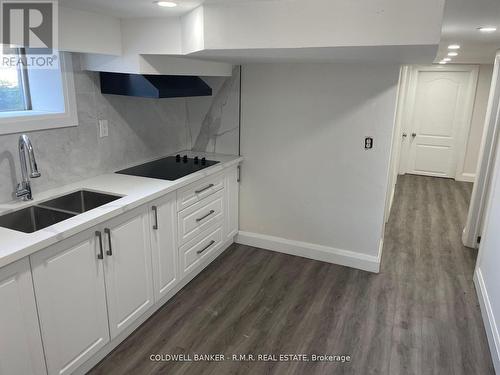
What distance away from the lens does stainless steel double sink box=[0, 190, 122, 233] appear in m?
2.07

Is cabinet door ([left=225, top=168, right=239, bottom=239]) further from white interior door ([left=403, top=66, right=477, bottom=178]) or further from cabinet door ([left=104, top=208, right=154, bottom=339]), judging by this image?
white interior door ([left=403, top=66, right=477, bottom=178])

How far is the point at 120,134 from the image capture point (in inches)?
114

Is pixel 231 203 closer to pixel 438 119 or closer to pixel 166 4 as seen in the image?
pixel 166 4

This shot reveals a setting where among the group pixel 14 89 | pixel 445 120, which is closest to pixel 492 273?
pixel 14 89

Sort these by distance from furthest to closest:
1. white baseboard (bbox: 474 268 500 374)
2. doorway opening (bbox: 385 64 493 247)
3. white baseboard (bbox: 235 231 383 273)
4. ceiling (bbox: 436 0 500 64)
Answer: doorway opening (bbox: 385 64 493 247), white baseboard (bbox: 235 231 383 273), white baseboard (bbox: 474 268 500 374), ceiling (bbox: 436 0 500 64)

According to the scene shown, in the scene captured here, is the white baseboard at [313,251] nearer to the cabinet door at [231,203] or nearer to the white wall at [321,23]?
the cabinet door at [231,203]

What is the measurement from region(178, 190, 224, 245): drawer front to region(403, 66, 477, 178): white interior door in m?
4.41

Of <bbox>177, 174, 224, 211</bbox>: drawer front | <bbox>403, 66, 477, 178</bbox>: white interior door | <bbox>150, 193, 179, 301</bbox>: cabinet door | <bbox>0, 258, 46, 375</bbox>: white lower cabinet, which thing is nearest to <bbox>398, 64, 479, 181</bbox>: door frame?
<bbox>403, 66, 477, 178</bbox>: white interior door

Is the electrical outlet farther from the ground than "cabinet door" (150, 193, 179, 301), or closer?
farther from the ground

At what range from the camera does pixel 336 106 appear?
316cm

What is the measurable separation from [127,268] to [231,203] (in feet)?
4.79

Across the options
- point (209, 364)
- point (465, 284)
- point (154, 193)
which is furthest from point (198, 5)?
point (465, 284)

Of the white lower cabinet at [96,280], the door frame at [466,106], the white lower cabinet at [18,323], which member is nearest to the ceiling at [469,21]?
the white lower cabinet at [96,280]

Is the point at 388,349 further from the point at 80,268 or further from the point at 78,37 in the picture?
the point at 78,37
